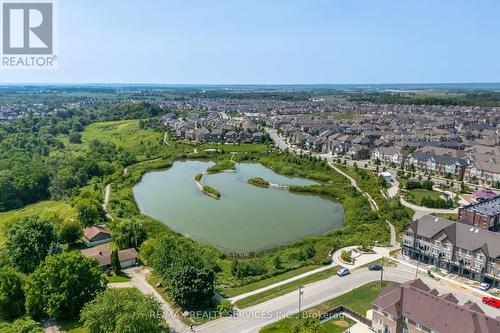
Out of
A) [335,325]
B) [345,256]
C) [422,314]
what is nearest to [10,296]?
[335,325]

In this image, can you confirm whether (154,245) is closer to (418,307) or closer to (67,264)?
(67,264)

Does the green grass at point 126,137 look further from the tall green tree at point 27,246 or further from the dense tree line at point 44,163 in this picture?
the tall green tree at point 27,246

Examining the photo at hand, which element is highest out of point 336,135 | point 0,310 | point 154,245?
point 336,135

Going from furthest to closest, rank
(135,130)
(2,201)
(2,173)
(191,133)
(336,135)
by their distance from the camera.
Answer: (135,130) < (191,133) < (336,135) < (2,173) < (2,201)

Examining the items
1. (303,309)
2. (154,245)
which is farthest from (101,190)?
(303,309)

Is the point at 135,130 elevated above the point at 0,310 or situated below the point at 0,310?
above

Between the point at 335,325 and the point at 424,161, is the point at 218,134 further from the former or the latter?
the point at 335,325

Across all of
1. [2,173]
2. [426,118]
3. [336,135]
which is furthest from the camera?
[426,118]
